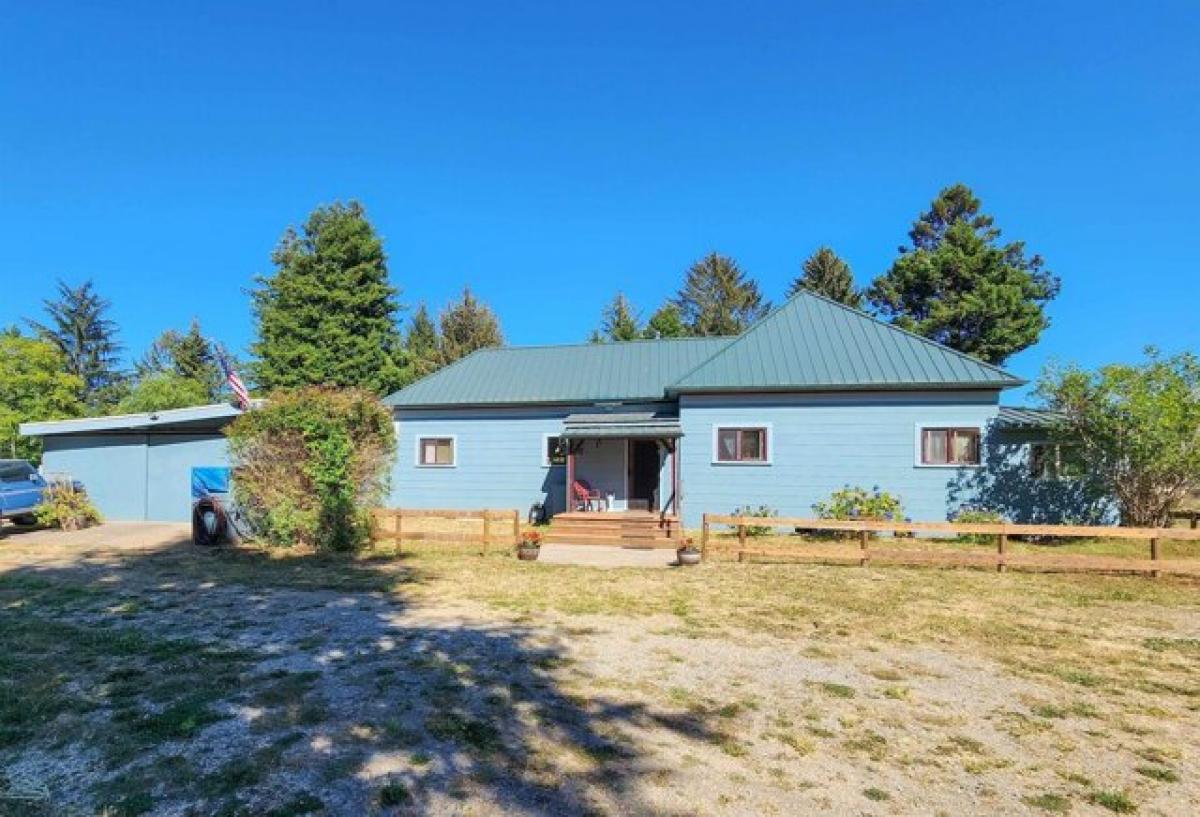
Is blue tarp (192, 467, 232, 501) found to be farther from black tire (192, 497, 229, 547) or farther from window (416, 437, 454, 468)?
window (416, 437, 454, 468)

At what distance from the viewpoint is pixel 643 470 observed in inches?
730

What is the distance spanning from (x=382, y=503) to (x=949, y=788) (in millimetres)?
11088

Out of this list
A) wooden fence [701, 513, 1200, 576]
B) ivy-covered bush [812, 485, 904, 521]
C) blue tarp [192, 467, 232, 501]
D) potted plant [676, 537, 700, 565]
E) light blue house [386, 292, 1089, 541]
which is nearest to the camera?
wooden fence [701, 513, 1200, 576]

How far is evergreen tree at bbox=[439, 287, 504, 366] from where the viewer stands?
139 feet

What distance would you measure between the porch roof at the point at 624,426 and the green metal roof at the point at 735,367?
3.09ft

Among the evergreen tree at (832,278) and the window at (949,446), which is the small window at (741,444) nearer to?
the window at (949,446)

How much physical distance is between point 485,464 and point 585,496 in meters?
3.80

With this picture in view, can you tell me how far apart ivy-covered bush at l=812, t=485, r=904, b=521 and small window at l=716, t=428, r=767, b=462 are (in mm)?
1800

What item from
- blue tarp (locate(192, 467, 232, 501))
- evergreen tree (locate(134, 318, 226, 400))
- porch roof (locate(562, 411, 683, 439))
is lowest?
blue tarp (locate(192, 467, 232, 501))

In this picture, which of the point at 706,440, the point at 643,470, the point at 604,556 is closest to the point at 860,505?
the point at 706,440

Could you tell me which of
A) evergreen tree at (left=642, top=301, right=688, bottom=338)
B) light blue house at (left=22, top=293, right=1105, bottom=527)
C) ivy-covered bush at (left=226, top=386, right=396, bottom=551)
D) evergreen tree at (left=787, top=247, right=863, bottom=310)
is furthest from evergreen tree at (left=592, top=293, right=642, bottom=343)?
ivy-covered bush at (left=226, top=386, right=396, bottom=551)

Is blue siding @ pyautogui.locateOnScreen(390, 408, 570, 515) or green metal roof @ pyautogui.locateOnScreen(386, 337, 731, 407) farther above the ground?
green metal roof @ pyautogui.locateOnScreen(386, 337, 731, 407)

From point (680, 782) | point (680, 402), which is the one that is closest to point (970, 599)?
point (680, 782)

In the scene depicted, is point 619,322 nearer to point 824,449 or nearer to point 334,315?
point 334,315
